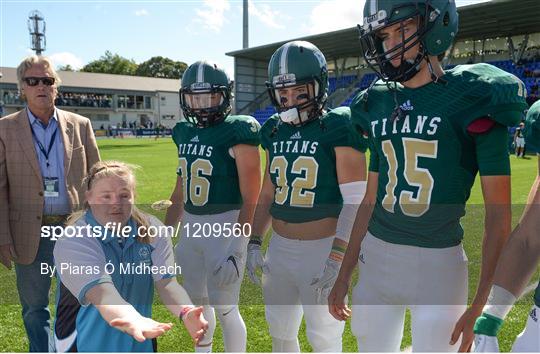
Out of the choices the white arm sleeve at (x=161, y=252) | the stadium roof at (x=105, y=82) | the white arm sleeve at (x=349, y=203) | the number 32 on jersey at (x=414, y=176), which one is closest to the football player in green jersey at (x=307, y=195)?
the white arm sleeve at (x=349, y=203)

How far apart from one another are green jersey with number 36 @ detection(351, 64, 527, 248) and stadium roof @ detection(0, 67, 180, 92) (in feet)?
167

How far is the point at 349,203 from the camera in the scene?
2.47m

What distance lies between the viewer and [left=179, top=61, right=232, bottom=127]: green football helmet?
3.05m

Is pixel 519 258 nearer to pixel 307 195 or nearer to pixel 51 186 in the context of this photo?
pixel 307 195

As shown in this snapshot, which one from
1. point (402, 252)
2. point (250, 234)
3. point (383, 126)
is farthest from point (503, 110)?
point (250, 234)

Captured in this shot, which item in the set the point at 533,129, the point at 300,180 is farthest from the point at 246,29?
the point at 533,129

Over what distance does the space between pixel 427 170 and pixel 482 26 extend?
23825 mm

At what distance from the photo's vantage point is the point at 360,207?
7.39 ft

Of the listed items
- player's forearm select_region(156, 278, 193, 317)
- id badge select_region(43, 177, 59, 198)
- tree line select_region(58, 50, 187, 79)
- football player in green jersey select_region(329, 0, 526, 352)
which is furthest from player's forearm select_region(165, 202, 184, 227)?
tree line select_region(58, 50, 187, 79)

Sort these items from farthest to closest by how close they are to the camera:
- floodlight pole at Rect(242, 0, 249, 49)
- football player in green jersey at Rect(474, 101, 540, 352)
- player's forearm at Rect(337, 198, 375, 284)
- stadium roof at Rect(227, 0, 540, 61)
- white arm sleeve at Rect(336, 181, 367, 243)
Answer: floodlight pole at Rect(242, 0, 249, 49)
stadium roof at Rect(227, 0, 540, 61)
white arm sleeve at Rect(336, 181, 367, 243)
player's forearm at Rect(337, 198, 375, 284)
football player in green jersey at Rect(474, 101, 540, 352)

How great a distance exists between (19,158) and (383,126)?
2.36 metres

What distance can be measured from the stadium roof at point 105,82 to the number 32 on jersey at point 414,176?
2003 inches

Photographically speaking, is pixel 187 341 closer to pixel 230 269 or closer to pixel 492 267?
pixel 230 269

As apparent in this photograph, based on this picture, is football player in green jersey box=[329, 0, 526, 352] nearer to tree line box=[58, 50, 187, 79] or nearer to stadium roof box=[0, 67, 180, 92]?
stadium roof box=[0, 67, 180, 92]
